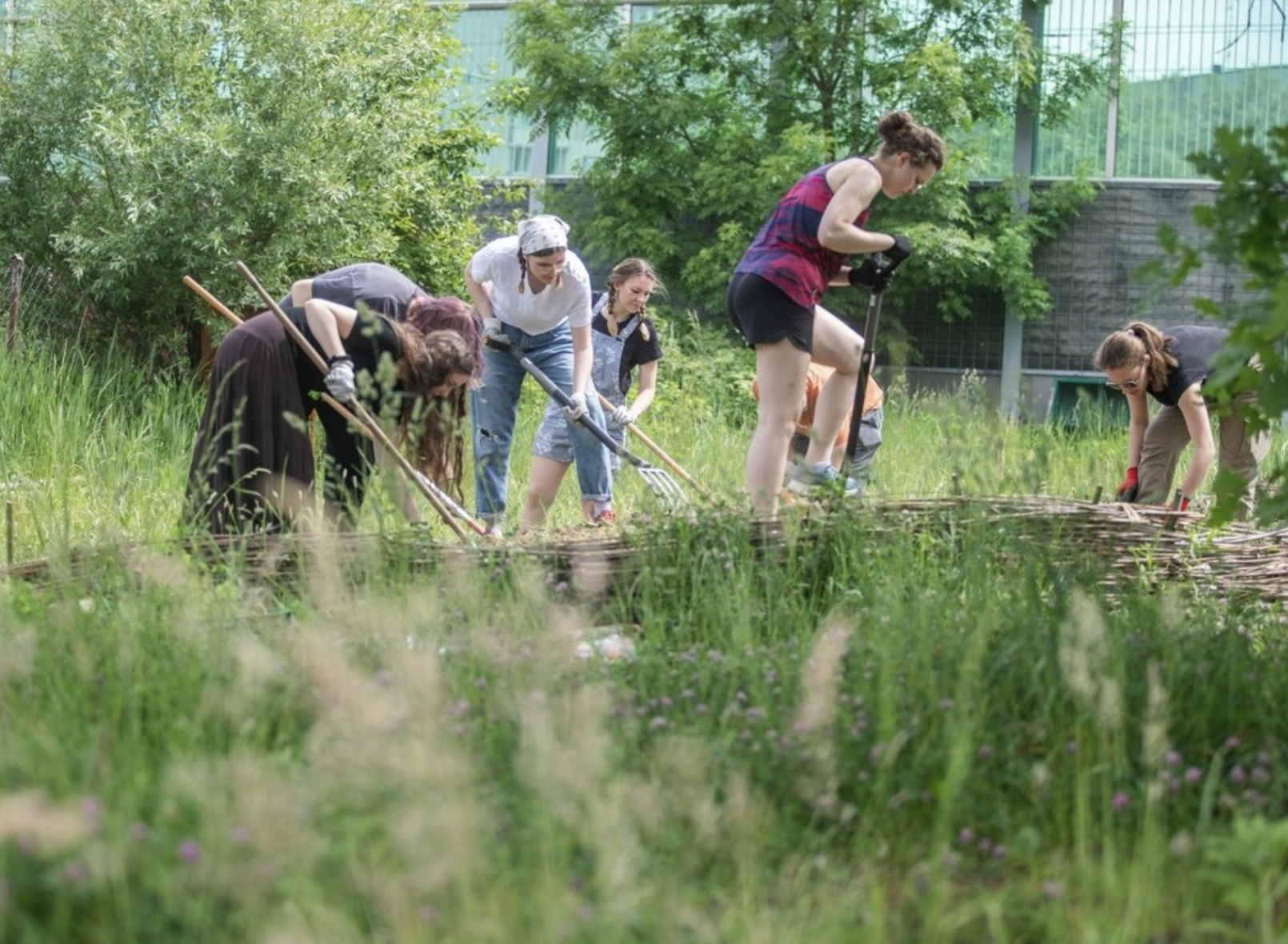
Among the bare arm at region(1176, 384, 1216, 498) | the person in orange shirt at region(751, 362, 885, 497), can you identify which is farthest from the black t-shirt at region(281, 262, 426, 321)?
the bare arm at region(1176, 384, 1216, 498)

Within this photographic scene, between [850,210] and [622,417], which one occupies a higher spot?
[850,210]

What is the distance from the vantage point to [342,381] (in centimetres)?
495

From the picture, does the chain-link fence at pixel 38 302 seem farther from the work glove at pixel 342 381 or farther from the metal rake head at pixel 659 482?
the work glove at pixel 342 381

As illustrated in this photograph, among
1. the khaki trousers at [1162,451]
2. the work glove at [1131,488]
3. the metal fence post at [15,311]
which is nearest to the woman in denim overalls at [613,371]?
the work glove at [1131,488]

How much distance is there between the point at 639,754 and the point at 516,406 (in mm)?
4319

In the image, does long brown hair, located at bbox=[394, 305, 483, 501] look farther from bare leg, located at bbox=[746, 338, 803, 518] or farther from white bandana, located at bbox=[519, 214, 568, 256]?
bare leg, located at bbox=[746, 338, 803, 518]

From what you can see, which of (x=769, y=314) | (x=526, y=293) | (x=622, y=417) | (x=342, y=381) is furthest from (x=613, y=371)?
(x=342, y=381)

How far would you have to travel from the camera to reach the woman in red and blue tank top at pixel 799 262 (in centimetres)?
550

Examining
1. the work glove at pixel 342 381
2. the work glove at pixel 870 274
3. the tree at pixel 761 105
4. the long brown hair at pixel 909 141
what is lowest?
the work glove at pixel 342 381

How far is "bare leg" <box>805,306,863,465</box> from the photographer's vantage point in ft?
19.7

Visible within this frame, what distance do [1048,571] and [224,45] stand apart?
8259 mm

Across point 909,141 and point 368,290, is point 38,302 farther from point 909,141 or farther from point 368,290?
point 909,141

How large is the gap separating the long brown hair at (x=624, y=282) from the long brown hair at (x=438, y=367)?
1947mm

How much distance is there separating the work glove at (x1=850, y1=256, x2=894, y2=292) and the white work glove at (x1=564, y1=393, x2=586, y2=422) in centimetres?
121
